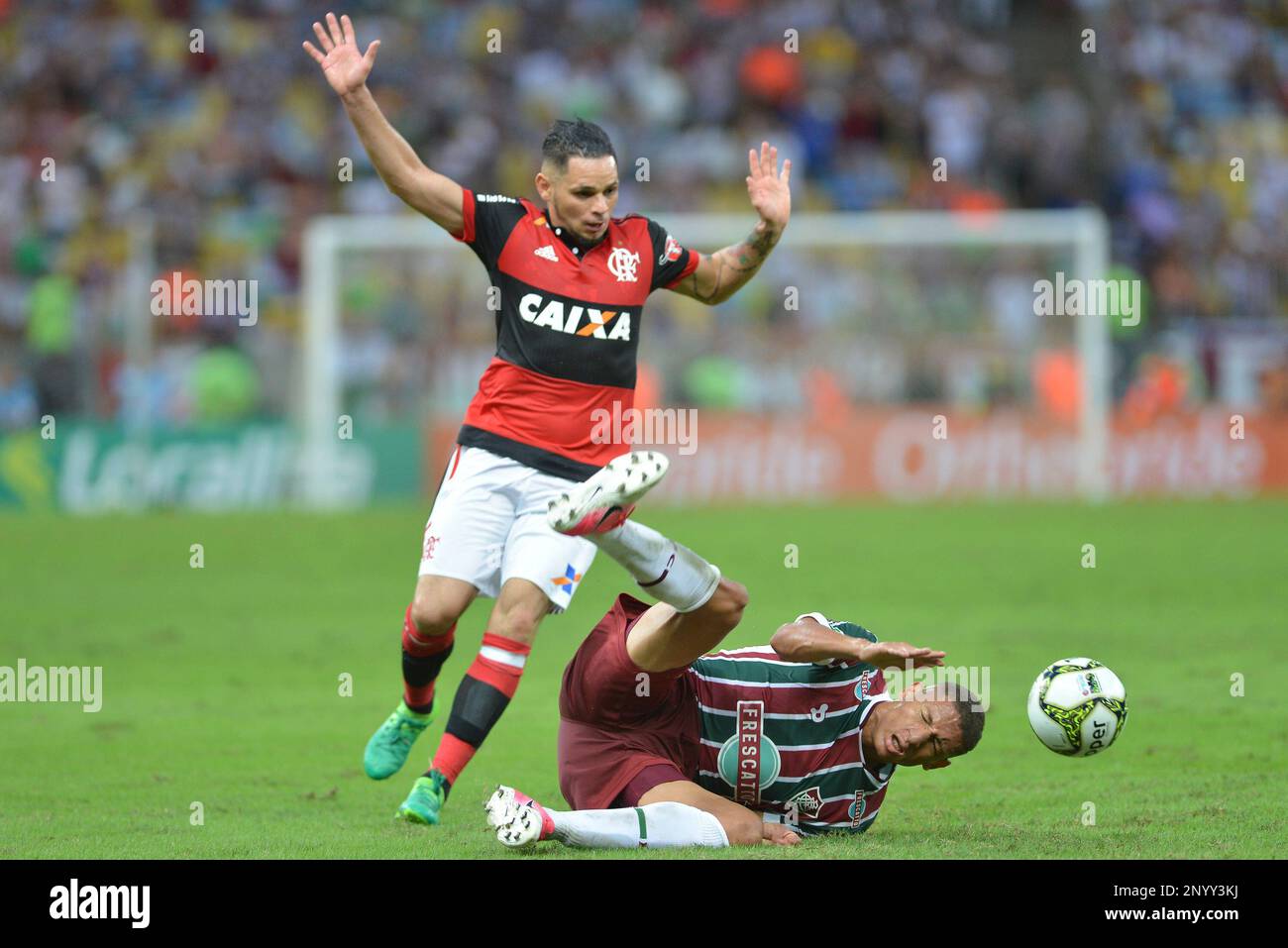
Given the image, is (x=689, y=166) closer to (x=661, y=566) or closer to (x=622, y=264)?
(x=622, y=264)

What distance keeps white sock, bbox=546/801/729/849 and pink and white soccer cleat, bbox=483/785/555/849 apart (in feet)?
0.41

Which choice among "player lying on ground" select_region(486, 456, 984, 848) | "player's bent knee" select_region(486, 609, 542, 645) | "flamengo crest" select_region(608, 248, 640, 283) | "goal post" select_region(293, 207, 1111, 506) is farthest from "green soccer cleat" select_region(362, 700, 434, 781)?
"goal post" select_region(293, 207, 1111, 506)

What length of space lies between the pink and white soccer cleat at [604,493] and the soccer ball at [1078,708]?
1.84 metres

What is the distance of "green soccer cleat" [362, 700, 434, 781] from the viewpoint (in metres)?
8.09

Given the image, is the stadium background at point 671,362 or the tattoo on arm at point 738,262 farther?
the stadium background at point 671,362

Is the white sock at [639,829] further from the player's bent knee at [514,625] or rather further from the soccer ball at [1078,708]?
the soccer ball at [1078,708]

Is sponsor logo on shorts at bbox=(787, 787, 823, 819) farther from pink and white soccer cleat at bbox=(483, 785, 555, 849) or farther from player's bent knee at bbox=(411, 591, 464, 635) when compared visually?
player's bent knee at bbox=(411, 591, 464, 635)

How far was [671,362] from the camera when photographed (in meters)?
23.1

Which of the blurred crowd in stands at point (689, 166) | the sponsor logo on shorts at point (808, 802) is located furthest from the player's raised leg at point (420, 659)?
the blurred crowd in stands at point (689, 166)

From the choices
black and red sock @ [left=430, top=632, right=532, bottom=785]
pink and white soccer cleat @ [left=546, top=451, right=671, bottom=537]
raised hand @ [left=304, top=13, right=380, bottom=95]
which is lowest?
black and red sock @ [left=430, top=632, right=532, bottom=785]

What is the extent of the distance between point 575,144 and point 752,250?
1016 mm

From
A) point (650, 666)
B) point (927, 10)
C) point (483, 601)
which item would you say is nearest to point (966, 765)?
point (650, 666)

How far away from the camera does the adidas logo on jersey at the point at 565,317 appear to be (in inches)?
A: 311

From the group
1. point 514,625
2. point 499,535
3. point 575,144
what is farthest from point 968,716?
point 575,144
